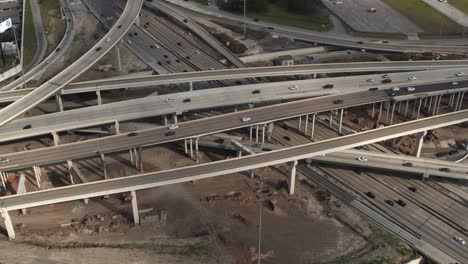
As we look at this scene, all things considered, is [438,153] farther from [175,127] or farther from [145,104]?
[145,104]

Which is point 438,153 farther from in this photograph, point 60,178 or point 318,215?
point 60,178

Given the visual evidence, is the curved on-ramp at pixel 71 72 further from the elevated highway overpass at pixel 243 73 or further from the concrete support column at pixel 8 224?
the concrete support column at pixel 8 224

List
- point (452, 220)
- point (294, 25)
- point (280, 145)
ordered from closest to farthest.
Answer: point (452, 220) → point (280, 145) → point (294, 25)

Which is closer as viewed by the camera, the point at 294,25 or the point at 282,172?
the point at 282,172

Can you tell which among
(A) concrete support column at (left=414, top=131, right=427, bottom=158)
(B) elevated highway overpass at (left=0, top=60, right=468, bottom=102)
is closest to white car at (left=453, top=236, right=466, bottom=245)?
(A) concrete support column at (left=414, top=131, right=427, bottom=158)

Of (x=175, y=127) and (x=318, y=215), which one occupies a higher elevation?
(x=175, y=127)

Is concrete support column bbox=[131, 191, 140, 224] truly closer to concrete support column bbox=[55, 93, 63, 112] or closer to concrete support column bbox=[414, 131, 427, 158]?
concrete support column bbox=[55, 93, 63, 112]

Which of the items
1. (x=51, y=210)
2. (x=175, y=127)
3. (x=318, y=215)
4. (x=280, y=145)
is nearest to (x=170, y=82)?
(x=175, y=127)

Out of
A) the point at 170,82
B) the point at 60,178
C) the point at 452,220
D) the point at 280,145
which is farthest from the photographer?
the point at 170,82

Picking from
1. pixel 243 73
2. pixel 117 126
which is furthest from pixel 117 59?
pixel 117 126
